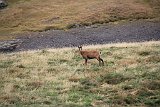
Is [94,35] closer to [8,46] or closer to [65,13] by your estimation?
[8,46]

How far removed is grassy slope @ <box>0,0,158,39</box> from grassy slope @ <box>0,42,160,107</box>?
1341 inches

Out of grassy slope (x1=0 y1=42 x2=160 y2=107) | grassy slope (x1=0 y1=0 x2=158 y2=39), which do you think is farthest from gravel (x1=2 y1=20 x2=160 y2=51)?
grassy slope (x1=0 y1=42 x2=160 y2=107)

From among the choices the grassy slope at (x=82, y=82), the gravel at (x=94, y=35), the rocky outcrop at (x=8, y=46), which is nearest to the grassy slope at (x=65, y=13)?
the gravel at (x=94, y=35)

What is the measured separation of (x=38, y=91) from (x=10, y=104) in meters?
A: 2.49

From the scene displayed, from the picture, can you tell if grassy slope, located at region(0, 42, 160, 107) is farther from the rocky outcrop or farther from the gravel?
the gravel

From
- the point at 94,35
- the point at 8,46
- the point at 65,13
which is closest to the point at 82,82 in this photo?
the point at 8,46

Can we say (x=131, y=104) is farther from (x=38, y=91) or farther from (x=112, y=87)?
(x=38, y=91)

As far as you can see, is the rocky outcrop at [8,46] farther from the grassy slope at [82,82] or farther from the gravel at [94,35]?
the grassy slope at [82,82]

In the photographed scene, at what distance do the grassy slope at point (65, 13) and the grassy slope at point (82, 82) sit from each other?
112 ft

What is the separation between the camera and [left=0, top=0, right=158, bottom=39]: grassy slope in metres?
64.1

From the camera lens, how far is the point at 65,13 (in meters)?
69.7

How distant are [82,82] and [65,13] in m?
49.0

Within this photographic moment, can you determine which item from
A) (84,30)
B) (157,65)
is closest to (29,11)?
(84,30)

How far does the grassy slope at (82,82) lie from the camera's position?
18000 millimetres
